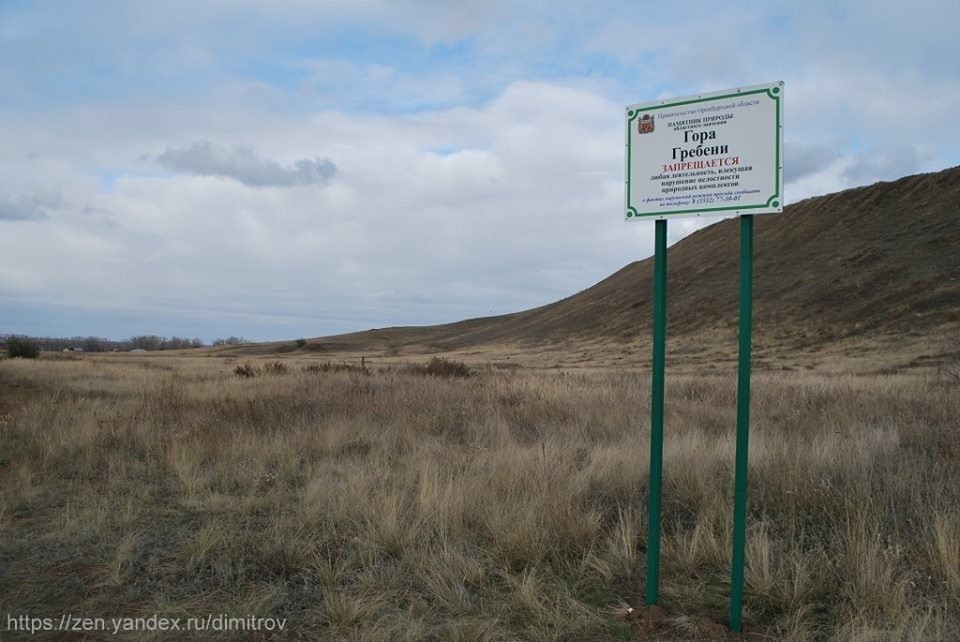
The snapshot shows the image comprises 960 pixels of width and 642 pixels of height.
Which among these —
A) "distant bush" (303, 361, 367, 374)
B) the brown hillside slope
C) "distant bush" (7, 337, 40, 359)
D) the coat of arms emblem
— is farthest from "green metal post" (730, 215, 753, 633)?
"distant bush" (7, 337, 40, 359)

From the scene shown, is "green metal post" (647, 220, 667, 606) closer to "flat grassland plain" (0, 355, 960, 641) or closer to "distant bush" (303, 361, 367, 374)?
"flat grassland plain" (0, 355, 960, 641)

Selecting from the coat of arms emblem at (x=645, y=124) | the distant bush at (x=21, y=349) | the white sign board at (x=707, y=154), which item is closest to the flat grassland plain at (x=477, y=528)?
the white sign board at (x=707, y=154)

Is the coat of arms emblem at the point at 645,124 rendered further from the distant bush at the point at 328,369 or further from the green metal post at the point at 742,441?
the distant bush at the point at 328,369

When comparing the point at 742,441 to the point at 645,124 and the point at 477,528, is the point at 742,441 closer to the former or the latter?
the point at 645,124

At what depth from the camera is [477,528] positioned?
17.0ft

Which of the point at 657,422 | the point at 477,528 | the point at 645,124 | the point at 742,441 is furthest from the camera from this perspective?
the point at 477,528

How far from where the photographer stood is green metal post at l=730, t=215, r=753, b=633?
3.72m

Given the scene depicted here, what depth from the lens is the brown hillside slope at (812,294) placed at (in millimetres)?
43906

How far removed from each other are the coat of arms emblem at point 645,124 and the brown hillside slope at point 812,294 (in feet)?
101

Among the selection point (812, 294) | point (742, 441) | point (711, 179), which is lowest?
point (742, 441)

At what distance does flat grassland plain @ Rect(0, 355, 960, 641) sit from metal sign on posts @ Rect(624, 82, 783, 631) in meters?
0.65

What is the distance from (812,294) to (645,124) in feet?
193

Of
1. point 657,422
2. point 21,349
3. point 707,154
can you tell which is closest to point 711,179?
point 707,154

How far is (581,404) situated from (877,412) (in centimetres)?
440
